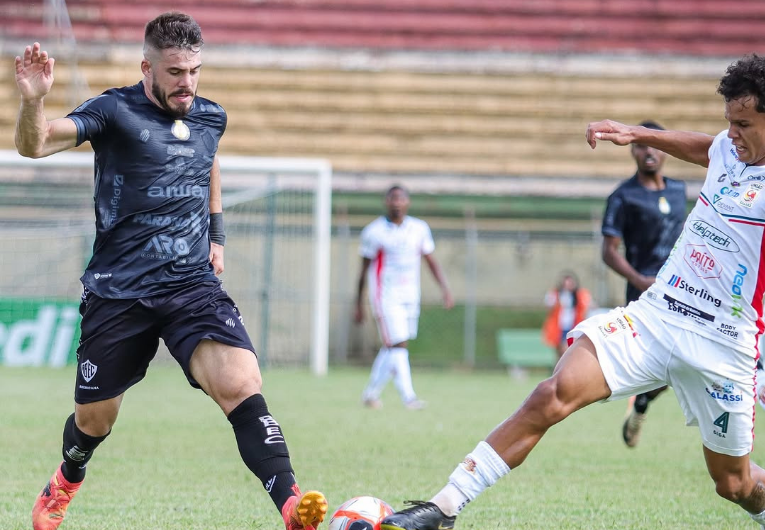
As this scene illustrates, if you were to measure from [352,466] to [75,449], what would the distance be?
9.09 ft

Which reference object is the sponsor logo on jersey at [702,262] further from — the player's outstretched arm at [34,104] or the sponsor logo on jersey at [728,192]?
the player's outstretched arm at [34,104]

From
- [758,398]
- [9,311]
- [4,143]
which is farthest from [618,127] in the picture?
[4,143]

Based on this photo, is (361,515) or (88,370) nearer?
(361,515)

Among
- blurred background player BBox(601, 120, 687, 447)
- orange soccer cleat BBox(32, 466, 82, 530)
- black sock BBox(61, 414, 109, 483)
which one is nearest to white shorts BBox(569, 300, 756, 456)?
black sock BBox(61, 414, 109, 483)

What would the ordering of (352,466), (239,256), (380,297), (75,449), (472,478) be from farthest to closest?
(239,256)
(380,297)
(352,466)
(75,449)
(472,478)

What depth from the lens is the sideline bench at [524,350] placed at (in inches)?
786

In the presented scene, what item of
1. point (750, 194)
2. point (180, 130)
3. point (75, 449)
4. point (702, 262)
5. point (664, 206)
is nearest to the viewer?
point (750, 194)

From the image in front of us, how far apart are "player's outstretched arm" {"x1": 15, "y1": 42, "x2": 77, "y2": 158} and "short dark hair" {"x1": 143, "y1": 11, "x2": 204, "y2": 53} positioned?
532mm

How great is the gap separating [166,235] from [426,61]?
1815cm

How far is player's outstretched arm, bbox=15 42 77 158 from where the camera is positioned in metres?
4.14

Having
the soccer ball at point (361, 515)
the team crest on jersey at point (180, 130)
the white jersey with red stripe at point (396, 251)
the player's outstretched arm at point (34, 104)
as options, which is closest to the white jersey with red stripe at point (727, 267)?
the soccer ball at point (361, 515)

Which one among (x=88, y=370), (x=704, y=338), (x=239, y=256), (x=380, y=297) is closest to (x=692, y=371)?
(x=704, y=338)

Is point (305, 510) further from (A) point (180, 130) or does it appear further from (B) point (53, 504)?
(A) point (180, 130)

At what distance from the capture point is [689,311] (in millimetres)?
4484
